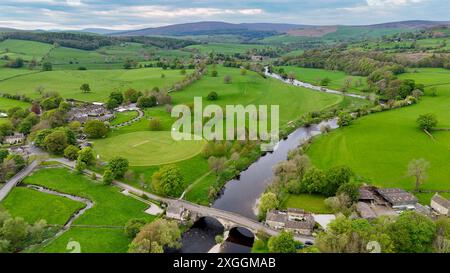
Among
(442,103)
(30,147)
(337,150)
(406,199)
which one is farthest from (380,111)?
(30,147)

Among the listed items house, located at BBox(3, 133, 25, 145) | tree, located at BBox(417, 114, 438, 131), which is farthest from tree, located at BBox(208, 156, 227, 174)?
tree, located at BBox(417, 114, 438, 131)

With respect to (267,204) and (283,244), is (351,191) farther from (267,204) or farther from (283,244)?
(283,244)

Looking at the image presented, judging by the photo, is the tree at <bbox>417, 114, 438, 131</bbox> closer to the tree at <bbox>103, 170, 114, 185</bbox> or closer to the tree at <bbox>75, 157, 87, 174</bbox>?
the tree at <bbox>103, 170, 114, 185</bbox>

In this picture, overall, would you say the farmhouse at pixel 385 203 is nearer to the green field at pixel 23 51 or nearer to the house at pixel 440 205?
the house at pixel 440 205

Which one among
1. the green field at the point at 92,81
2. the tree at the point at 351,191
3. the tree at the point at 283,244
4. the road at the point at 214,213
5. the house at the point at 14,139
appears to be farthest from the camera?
the green field at the point at 92,81

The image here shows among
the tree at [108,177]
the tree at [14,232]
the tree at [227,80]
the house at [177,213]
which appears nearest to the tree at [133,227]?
the house at [177,213]

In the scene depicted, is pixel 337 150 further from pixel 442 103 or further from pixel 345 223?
pixel 442 103
